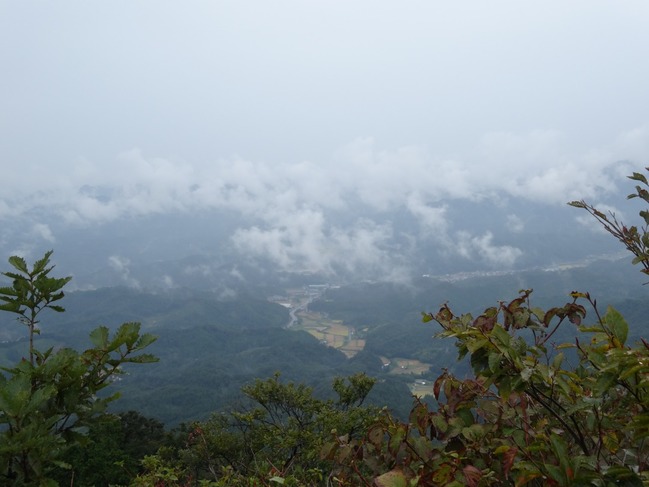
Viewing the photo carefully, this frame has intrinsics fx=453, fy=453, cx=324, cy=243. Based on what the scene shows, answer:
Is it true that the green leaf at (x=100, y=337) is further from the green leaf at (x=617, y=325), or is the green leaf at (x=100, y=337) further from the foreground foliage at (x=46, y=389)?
the green leaf at (x=617, y=325)

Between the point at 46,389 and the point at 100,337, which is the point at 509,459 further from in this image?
the point at 100,337

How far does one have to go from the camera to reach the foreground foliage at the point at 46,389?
230 cm

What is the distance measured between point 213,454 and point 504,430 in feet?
57.2

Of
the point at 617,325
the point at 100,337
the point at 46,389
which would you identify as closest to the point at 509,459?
the point at 617,325

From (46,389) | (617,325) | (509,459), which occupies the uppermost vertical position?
(617,325)

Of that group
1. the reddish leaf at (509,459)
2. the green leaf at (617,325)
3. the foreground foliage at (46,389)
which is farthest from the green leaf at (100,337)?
the green leaf at (617,325)

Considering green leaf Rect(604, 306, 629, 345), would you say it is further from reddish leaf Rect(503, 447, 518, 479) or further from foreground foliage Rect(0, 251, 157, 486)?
foreground foliage Rect(0, 251, 157, 486)

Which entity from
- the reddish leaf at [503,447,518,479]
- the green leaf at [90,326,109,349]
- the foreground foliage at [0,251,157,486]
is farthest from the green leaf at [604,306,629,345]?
the green leaf at [90,326,109,349]

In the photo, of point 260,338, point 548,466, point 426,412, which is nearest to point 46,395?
point 426,412

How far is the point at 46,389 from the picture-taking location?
234 centimetres

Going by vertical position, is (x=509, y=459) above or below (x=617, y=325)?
below

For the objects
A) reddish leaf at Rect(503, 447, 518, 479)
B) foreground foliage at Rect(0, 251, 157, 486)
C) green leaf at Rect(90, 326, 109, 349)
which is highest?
green leaf at Rect(90, 326, 109, 349)

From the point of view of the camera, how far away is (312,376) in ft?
443

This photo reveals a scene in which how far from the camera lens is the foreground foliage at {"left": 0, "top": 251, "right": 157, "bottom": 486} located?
7.54ft
